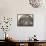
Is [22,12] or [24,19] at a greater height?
[22,12]

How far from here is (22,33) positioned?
3986mm

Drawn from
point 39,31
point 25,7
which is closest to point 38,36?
point 39,31

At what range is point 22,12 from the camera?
4.02 metres

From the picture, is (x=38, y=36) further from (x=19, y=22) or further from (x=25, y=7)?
(x=25, y=7)

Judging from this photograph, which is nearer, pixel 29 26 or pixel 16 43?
pixel 16 43

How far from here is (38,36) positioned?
3.95 meters

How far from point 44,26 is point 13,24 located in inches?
40.6

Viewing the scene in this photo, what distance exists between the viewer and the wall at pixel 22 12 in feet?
13.0

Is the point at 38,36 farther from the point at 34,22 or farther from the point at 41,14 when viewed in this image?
the point at 41,14

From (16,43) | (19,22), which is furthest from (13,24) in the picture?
(16,43)

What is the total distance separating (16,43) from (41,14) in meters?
1.34

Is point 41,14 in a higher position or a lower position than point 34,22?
higher

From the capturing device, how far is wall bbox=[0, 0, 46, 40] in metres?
3.96

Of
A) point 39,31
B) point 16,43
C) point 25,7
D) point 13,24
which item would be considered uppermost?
point 25,7
